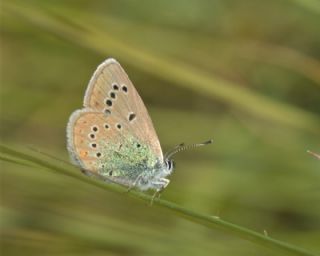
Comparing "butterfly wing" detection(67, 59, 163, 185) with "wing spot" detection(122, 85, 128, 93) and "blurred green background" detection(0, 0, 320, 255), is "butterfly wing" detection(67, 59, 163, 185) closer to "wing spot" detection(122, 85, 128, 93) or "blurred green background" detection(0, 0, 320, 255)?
"wing spot" detection(122, 85, 128, 93)

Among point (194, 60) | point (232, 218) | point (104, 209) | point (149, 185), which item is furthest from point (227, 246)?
point (194, 60)

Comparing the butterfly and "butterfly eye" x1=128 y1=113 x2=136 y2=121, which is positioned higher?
"butterfly eye" x1=128 y1=113 x2=136 y2=121

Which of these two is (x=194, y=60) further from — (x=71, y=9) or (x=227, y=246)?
(x=227, y=246)

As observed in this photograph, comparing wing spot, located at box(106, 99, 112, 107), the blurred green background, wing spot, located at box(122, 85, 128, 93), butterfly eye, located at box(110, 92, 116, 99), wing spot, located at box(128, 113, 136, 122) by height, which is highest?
the blurred green background

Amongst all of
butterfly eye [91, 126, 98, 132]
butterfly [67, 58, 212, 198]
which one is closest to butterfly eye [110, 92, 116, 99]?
butterfly [67, 58, 212, 198]

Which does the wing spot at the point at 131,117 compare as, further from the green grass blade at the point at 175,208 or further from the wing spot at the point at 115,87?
the green grass blade at the point at 175,208

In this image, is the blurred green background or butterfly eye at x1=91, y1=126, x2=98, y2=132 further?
the blurred green background
